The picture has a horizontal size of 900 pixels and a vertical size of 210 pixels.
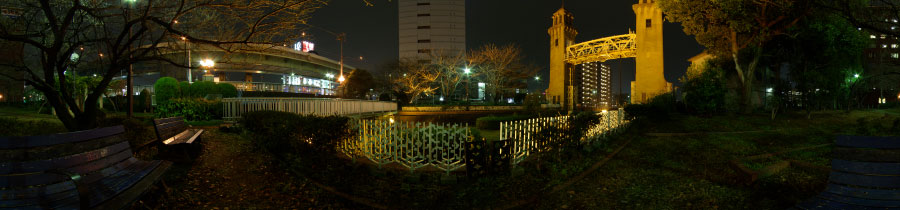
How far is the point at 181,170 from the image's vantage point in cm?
520

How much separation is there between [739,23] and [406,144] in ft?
63.8

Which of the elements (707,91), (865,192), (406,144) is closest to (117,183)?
(406,144)

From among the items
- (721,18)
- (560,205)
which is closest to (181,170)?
(560,205)

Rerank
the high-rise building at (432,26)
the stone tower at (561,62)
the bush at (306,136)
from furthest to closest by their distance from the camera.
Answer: the high-rise building at (432,26), the stone tower at (561,62), the bush at (306,136)

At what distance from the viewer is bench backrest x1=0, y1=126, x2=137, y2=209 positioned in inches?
98.4

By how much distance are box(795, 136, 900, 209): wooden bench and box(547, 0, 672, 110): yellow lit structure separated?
950 inches

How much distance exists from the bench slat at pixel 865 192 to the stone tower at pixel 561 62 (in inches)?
1342

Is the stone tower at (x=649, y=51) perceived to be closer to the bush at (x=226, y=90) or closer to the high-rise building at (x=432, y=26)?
the bush at (x=226, y=90)

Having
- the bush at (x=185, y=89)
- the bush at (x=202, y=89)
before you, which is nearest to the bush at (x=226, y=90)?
the bush at (x=202, y=89)

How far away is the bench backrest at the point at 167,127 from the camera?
5.39 m

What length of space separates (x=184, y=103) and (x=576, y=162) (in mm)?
13499

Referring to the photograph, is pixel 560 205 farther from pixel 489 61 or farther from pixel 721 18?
pixel 489 61

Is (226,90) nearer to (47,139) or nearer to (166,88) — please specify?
(166,88)

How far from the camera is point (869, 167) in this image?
3.03 metres
